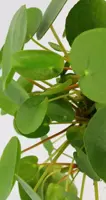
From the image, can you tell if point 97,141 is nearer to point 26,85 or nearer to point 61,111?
point 61,111

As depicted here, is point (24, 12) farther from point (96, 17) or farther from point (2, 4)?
point (2, 4)

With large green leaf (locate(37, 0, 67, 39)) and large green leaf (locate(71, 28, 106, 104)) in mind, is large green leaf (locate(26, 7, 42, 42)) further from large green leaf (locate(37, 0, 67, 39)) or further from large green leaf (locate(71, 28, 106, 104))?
large green leaf (locate(71, 28, 106, 104))

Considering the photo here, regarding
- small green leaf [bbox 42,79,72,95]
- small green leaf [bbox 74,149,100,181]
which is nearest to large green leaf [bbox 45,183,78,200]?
small green leaf [bbox 74,149,100,181]

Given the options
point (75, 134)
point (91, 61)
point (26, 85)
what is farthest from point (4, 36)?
point (91, 61)

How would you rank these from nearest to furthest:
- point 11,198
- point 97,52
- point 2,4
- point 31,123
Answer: point 97,52 < point 31,123 < point 11,198 < point 2,4

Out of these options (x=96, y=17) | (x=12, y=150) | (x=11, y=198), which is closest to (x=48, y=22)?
(x=96, y=17)

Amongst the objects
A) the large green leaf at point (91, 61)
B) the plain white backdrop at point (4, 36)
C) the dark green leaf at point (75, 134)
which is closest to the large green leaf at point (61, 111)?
the dark green leaf at point (75, 134)
